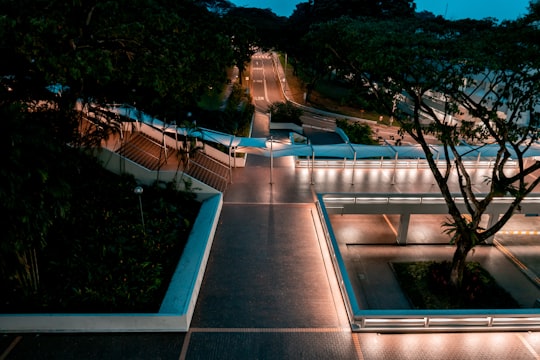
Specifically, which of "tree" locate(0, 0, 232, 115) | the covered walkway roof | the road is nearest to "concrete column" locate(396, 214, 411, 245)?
the covered walkway roof

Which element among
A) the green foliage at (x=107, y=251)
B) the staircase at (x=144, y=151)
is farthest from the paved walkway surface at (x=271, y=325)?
the staircase at (x=144, y=151)

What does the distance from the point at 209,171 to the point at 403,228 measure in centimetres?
1074

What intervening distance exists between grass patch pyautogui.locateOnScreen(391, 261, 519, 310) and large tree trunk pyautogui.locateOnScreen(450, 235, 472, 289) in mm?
367

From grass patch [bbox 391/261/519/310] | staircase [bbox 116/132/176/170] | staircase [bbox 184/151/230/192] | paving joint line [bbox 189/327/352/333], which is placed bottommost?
grass patch [bbox 391/261/519/310]

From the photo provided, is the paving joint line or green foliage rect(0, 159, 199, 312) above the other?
green foliage rect(0, 159, 199, 312)

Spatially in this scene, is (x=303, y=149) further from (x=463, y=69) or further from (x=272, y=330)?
(x=272, y=330)

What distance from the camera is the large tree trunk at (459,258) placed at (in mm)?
12383

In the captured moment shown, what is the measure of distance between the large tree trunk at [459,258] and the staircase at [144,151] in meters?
13.0

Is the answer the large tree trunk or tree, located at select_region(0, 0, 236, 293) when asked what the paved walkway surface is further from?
Result: tree, located at select_region(0, 0, 236, 293)

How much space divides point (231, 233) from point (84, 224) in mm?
5450

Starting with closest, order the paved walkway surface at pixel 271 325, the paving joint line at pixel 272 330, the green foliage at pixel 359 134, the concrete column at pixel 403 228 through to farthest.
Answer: the paved walkway surface at pixel 271 325
the paving joint line at pixel 272 330
the concrete column at pixel 403 228
the green foliage at pixel 359 134

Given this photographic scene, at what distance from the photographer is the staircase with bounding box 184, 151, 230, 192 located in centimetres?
1805

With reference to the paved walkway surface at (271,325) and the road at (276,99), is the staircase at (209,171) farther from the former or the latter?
the road at (276,99)

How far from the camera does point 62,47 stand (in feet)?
30.7
